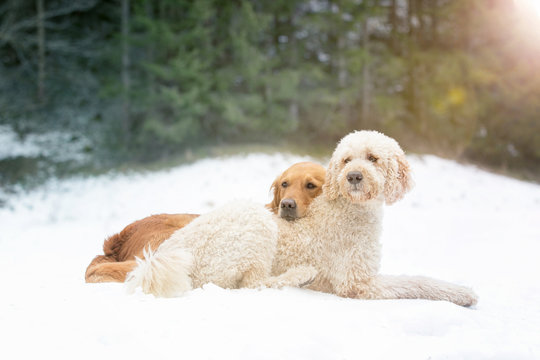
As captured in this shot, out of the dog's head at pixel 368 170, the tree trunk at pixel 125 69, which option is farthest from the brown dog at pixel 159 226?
the tree trunk at pixel 125 69

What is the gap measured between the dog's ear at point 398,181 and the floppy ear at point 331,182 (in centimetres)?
38

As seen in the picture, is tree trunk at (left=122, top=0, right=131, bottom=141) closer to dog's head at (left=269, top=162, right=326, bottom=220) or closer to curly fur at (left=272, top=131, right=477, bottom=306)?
dog's head at (left=269, top=162, right=326, bottom=220)

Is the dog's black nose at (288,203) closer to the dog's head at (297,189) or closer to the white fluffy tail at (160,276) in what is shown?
the dog's head at (297,189)

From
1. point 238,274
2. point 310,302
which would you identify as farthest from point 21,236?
point 310,302

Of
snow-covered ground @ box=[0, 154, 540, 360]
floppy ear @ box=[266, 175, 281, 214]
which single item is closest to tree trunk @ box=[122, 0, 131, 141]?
snow-covered ground @ box=[0, 154, 540, 360]

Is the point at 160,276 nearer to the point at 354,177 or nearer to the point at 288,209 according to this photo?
the point at 288,209

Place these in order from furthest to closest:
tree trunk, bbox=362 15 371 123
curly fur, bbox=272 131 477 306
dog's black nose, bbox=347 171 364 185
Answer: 1. tree trunk, bbox=362 15 371 123
2. curly fur, bbox=272 131 477 306
3. dog's black nose, bbox=347 171 364 185

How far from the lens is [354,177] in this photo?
3.19 metres

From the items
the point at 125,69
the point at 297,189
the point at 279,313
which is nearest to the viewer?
the point at 279,313

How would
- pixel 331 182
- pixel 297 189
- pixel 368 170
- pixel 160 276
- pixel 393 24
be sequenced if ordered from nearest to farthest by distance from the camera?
pixel 160 276 < pixel 368 170 < pixel 331 182 < pixel 297 189 < pixel 393 24

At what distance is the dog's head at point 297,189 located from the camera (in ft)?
11.8

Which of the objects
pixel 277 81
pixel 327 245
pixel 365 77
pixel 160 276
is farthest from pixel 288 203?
pixel 365 77

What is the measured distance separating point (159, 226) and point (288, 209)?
122cm

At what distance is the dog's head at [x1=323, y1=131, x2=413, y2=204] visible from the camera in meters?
3.20
